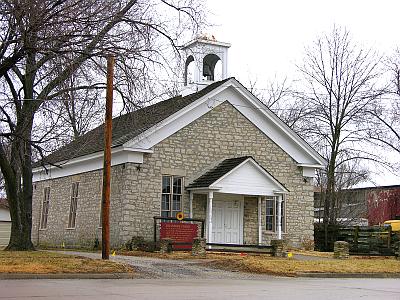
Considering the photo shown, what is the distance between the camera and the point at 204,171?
28.6 metres

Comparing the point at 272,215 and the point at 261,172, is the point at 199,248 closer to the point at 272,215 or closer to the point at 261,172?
the point at 261,172

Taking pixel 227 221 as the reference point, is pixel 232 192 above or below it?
above

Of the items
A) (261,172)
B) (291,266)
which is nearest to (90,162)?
(261,172)

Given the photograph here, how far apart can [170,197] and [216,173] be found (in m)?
2.24

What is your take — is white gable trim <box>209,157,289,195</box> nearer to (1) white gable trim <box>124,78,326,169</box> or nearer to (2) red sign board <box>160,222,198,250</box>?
(2) red sign board <box>160,222,198,250</box>

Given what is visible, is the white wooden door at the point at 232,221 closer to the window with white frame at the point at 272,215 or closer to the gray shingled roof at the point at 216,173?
the window with white frame at the point at 272,215

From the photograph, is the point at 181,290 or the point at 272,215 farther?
the point at 272,215

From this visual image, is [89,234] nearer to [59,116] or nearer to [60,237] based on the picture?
[60,237]

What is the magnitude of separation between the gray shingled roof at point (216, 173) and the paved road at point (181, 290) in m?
10.6

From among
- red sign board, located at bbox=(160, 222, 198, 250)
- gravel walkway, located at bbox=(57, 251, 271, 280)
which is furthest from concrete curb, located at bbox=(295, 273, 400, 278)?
red sign board, located at bbox=(160, 222, 198, 250)

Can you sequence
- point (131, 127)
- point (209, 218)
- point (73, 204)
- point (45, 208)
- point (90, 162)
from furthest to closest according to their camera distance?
point (45, 208) < point (73, 204) < point (90, 162) < point (131, 127) < point (209, 218)

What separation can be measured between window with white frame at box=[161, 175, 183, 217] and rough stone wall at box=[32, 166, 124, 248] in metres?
1.92

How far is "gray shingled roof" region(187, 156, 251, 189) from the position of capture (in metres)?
27.2

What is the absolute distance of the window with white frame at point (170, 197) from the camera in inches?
1089
